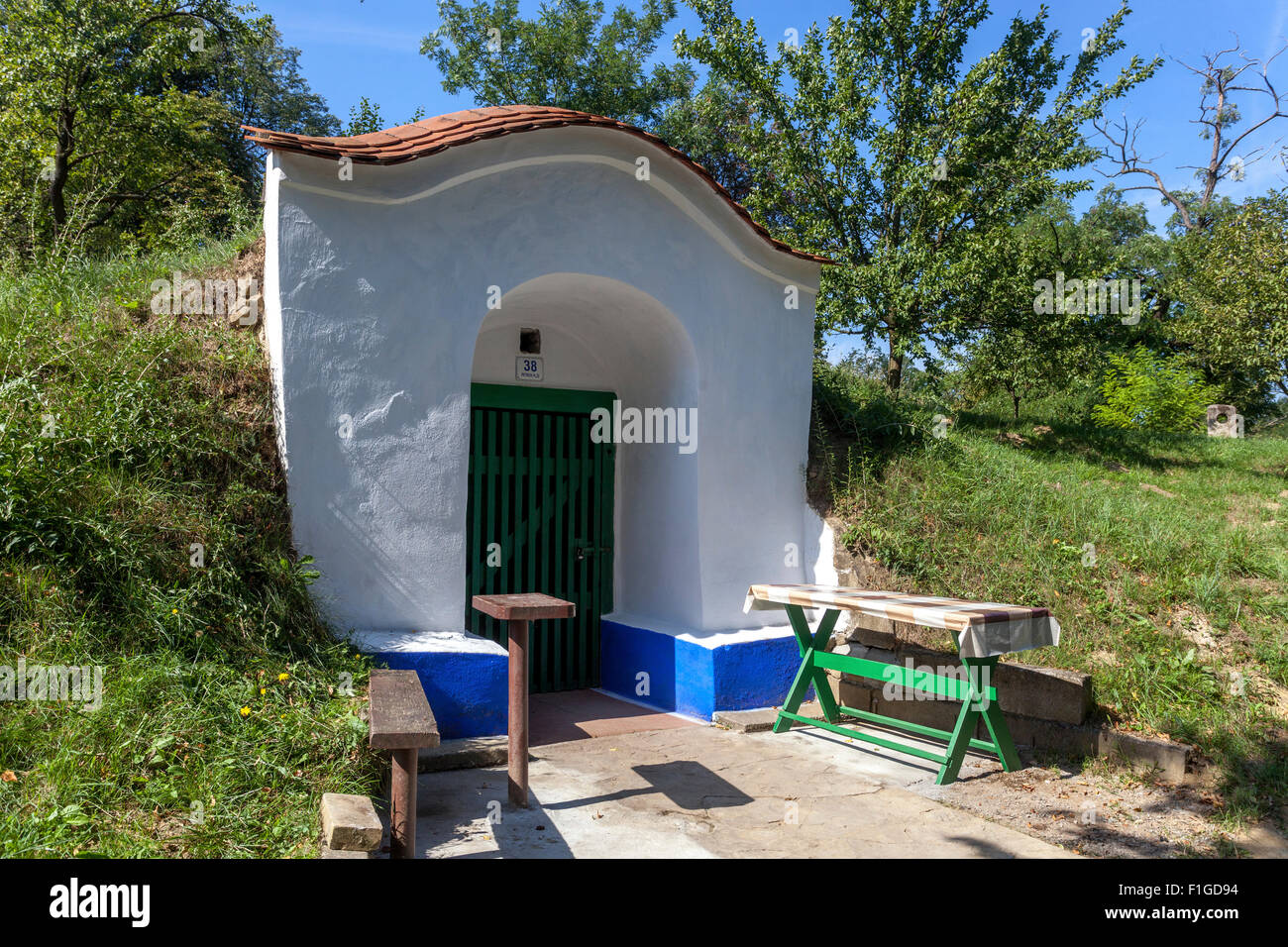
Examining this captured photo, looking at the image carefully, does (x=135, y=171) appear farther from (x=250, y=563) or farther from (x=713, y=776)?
(x=713, y=776)

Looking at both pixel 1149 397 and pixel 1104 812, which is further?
pixel 1149 397

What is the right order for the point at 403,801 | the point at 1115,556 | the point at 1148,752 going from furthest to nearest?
the point at 1115,556 < the point at 1148,752 < the point at 403,801

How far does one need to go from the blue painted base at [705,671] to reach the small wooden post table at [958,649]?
0.47m

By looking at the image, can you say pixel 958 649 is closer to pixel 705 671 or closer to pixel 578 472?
pixel 705 671

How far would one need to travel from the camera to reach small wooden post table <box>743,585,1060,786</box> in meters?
4.84

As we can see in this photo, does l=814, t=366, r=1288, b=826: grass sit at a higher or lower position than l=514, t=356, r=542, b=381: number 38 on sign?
lower

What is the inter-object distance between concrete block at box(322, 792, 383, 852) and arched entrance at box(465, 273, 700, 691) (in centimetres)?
374

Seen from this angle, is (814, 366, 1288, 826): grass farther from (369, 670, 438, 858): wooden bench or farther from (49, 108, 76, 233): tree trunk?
(49, 108, 76, 233): tree trunk

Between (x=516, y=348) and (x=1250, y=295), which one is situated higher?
(x=1250, y=295)

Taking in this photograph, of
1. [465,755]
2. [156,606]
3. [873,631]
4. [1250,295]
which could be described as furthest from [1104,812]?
[1250,295]

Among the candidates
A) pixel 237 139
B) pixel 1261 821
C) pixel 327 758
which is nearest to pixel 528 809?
pixel 327 758

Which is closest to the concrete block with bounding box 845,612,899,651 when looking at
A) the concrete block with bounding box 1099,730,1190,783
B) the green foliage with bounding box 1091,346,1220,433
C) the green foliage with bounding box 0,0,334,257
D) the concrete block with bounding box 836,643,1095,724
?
the concrete block with bounding box 836,643,1095,724

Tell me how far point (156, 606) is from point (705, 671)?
12.6ft

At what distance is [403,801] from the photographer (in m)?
3.62
